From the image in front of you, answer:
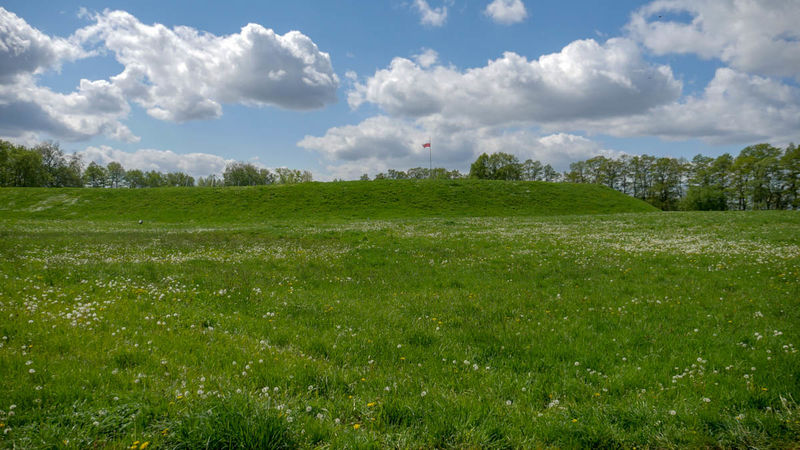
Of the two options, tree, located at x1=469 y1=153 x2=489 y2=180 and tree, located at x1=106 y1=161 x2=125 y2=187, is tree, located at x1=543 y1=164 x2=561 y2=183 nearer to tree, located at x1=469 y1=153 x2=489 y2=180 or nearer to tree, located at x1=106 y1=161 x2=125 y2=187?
tree, located at x1=469 y1=153 x2=489 y2=180

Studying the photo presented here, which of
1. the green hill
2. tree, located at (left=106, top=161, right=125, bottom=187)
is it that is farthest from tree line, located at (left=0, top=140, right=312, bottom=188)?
the green hill

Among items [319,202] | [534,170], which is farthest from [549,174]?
[319,202]

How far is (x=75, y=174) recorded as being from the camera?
136375mm

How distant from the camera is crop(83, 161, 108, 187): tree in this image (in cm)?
15175

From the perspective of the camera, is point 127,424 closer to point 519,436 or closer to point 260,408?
point 260,408

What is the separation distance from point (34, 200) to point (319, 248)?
75111mm

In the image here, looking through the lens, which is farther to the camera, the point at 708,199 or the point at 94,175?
the point at 94,175

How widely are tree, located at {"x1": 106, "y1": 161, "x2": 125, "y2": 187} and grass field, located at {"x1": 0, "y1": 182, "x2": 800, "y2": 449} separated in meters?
200

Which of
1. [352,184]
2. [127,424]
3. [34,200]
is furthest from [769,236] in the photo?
[34,200]

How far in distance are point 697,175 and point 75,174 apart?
20775cm

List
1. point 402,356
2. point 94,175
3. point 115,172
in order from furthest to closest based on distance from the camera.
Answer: point 115,172 < point 94,175 < point 402,356

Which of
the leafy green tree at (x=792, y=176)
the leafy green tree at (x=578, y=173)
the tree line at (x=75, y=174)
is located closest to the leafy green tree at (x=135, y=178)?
the tree line at (x=75, y=174)

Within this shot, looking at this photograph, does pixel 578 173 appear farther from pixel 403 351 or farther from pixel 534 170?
pixel 403 351

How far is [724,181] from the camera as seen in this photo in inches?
4003
